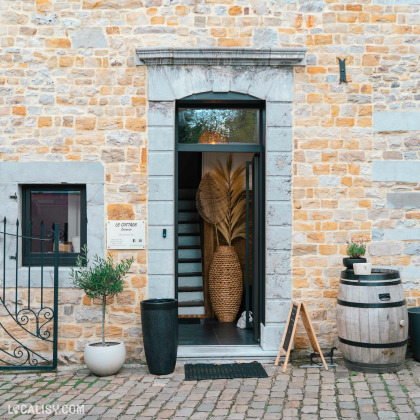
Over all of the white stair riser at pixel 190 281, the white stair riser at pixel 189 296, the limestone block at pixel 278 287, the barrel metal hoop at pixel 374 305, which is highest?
the limestone block at pixel 278 287

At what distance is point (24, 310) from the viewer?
5.65 metres

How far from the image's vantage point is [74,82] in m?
5.71

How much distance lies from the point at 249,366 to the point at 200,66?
3.10 m

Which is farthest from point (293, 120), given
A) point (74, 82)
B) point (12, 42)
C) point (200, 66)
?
point (12, 42)

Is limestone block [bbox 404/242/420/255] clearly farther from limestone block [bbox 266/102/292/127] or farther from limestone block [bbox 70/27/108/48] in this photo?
limestone block [bbox 70/27/108/48]

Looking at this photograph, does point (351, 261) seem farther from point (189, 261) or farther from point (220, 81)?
point (189, 261)

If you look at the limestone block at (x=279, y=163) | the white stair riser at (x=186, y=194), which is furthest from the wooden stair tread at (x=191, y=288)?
the limestone block at (x=279, y=163)

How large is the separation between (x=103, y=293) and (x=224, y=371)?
1.39 metres

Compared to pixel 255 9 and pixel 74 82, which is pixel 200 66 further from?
pixel 74 82

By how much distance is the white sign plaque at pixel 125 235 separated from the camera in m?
5.68

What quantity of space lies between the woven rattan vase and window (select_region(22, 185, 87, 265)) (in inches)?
86.1

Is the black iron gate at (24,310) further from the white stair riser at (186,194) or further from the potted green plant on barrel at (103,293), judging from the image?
the white stair riser at (186,194)

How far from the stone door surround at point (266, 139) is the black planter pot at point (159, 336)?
41 centimetres

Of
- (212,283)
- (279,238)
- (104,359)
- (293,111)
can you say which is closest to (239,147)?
(293,111)
